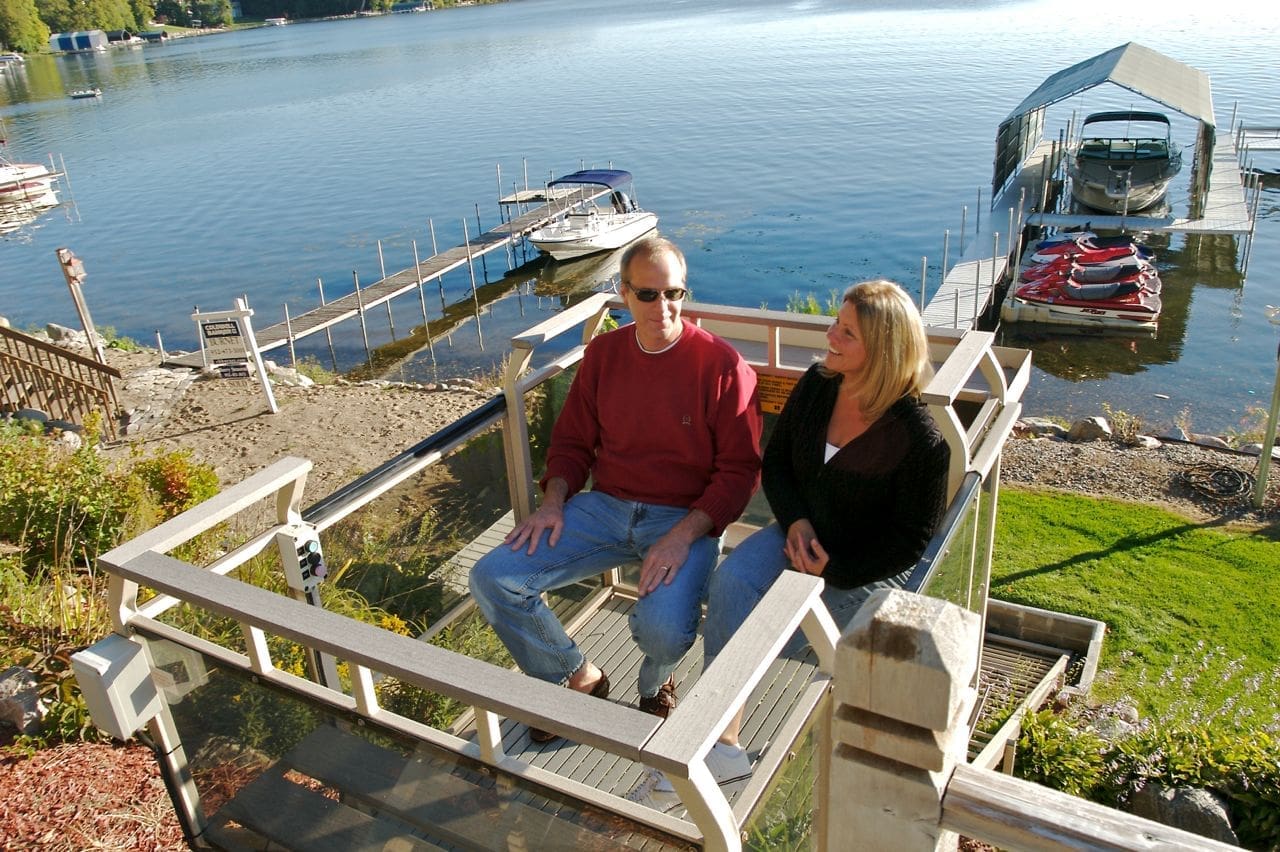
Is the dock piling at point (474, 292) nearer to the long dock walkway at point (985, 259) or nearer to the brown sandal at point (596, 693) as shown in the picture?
the long dock walkway at point (985, 259)

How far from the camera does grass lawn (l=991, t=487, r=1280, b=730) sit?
8.13m

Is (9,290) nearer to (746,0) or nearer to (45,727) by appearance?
(45,727)

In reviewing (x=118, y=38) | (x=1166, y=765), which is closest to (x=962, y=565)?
(x=1166, y=765)

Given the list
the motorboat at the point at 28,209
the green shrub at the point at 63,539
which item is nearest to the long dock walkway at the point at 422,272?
the green shrub at the point at 63,539

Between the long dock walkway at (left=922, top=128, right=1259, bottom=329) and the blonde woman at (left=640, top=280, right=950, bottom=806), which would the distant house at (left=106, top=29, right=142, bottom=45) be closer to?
the long dock walkway at (left=922, top=128, right=1259, bottom=329)

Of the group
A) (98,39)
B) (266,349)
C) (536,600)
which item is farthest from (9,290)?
(98,39)

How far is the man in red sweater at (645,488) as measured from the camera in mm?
3559

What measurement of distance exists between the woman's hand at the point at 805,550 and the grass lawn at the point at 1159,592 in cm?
522

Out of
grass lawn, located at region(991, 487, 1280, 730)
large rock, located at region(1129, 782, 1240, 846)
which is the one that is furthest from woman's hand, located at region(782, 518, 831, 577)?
grass lawn, located at region(991, 487, 1280, 730)

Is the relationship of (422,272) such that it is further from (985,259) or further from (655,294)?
(655,294)

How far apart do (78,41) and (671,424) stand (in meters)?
111

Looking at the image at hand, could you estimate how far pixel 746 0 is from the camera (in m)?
103

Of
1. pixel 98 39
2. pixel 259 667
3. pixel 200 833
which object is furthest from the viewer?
pixel 98 39

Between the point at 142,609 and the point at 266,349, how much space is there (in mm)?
21065
